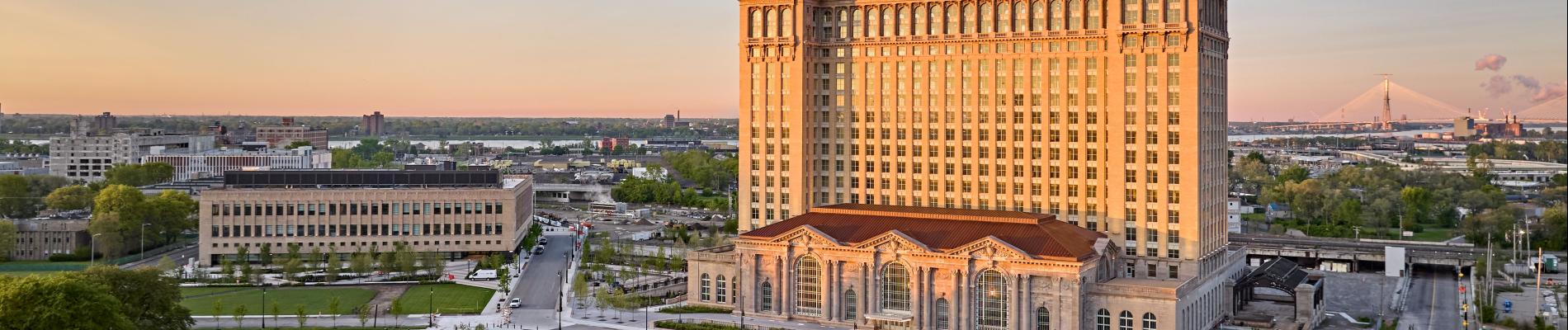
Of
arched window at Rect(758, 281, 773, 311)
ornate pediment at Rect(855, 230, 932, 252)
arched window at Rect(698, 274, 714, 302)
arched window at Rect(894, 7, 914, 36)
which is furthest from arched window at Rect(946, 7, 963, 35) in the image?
→ arched window at Rect(698, 274, 714, 302)

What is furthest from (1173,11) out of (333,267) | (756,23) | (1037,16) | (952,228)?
(333,267)

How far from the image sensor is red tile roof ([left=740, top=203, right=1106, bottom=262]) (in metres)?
123

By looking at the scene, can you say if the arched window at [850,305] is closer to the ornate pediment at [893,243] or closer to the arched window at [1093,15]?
the ornate pediment at [893,243]

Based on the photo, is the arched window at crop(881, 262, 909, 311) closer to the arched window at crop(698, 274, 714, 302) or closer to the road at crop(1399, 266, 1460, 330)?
the arched window at crop(698, 274, 714, 302)

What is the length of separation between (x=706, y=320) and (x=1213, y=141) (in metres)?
54.5

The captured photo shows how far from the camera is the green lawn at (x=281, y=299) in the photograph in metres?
140

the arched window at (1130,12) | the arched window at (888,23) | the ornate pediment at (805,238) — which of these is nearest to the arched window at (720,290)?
the ornate pediment at (805,238)

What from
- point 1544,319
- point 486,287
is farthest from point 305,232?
point 1544,319

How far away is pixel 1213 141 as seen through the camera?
13825 centimetres

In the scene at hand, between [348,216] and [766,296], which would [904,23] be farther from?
[348,216]

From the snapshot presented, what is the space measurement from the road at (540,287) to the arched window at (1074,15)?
2299 inches

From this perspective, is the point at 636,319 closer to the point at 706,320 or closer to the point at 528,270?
the point at 706,320

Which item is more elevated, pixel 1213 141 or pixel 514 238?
pixel 1213 141

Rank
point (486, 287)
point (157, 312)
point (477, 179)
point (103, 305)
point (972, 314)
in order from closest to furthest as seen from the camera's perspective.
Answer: point (103, 305)
point (157, 312)
point (972, 314)
point (486, 287)
point (477, 179)
